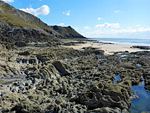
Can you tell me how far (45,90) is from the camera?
676 inches

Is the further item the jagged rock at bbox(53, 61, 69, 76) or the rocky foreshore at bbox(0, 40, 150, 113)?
the jagged rock at bbox(53, 61, 69, 76)

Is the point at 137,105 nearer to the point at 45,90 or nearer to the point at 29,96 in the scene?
the point at 45,90

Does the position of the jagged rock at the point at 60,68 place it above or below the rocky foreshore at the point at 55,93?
above

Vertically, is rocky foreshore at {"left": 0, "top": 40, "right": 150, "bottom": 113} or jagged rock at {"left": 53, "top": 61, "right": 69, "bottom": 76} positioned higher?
jagged rock at {"left": 53, "top": 61, "right": 69, "bottom": 76}

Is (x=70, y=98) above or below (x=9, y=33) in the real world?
below

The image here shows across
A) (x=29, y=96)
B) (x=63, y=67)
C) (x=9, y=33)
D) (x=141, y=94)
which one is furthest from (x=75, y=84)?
(x=9, y=33)

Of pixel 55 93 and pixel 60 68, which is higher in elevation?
pixel 60 68

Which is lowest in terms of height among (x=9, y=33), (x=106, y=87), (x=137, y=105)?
(x=137, y=105)

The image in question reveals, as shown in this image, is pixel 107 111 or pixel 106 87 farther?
pixel 106 87

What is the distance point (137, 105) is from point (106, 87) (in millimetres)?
4815

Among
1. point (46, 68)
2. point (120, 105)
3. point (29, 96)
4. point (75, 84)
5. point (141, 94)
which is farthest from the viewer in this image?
point (46, 68)

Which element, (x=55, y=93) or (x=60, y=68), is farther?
(x=60, y=68)

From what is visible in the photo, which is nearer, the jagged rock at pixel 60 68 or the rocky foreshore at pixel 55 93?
the rocky foreshore at pixel 55 93

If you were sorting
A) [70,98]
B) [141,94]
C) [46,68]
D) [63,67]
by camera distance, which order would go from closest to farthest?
1. [70,98]
2. [141,94]
3. [46,68]
4. [63,67]
